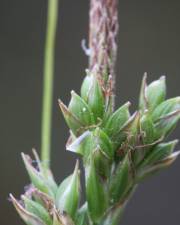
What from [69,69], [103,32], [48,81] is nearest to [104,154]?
[103,32]

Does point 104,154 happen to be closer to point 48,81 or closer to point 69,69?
point 48,81

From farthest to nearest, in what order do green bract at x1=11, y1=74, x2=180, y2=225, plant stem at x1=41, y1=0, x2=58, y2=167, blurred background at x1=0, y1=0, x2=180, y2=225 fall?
1. blurred background at x1=0, y1=0, x2=180, y2=225
2. plant stem at x1=41, y1=0, x2=58, y2=167
3. green bract at x1=11, y1=74, x2=180, y2=225

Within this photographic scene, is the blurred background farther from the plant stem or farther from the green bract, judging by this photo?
the green bract

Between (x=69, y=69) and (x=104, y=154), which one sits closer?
(x=104, y=154)

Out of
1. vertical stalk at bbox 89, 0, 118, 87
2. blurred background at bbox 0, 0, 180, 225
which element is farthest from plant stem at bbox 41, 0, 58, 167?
blurred background at bbox 0, 0, 180, 225

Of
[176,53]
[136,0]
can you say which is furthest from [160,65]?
[136,0]

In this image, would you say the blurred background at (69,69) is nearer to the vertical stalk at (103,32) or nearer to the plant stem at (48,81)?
the plant stem at (48,81)
